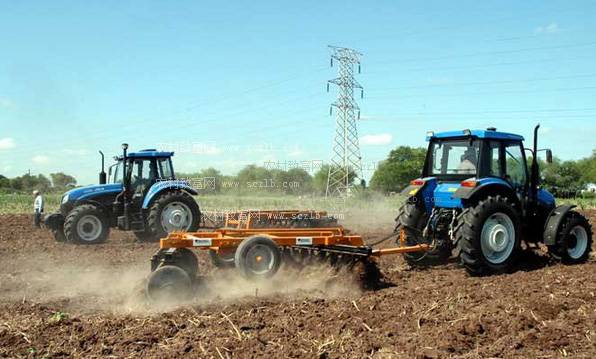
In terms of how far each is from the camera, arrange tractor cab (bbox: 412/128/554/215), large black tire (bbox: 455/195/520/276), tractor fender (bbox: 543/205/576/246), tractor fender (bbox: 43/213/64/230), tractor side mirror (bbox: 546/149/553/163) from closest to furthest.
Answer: large black tire (bbox: 455/195/520/276), tractor cab (bbox: 412/128/554/215), tractor side mirror (bbox: 546/149/553/163), tractor fender (bbox: 543/205/576/246), tractor fender (bbox: 43/213/64/230)

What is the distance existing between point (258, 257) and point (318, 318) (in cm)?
192

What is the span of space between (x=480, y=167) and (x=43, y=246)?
9.76m

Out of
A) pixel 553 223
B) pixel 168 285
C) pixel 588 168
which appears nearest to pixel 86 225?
pixel 168 285

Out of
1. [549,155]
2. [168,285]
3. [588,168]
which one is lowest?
[168,285]

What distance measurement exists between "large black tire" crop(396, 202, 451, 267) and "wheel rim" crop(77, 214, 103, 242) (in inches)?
310

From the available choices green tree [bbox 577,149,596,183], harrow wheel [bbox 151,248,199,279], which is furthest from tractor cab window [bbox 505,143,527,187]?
green tree [bbox 577,149,596,183]

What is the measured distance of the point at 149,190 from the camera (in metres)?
14.3

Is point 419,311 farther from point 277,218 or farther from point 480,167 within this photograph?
point 277,218

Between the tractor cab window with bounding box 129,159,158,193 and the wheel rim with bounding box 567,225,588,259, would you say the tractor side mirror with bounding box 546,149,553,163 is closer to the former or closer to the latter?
the wheel rim with bounding box 567,225,588,259

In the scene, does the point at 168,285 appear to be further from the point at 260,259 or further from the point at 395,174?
the point at 395,174

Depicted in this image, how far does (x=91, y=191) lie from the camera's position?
14.4 meters

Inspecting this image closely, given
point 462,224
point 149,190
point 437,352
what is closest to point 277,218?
point 149,190

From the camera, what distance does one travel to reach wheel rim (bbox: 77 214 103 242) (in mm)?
14016

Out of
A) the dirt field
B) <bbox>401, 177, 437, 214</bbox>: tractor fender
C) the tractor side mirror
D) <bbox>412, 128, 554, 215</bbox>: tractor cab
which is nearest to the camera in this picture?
the dirt field
